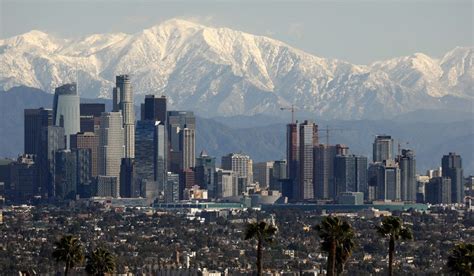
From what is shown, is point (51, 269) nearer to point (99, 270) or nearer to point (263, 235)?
point (99, 270)

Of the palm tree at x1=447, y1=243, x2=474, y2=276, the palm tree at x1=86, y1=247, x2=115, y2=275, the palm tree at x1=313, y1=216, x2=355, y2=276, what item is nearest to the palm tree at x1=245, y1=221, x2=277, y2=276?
the palm tree at x1=313, y1=216, x2=355, y2=276

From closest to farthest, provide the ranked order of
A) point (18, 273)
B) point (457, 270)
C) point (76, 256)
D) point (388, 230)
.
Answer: point (457, 270), point (388, 230), point (76, 256), point (18, 273)

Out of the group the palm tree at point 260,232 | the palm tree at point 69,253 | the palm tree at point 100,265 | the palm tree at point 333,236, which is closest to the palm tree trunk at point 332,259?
the palm tree at point 333,236

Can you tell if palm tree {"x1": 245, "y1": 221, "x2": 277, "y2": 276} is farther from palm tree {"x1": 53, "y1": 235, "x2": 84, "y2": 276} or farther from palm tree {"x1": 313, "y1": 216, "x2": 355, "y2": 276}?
palm tree {"x1": 53, "y1": 235, "x2": 84, "y2": 276}

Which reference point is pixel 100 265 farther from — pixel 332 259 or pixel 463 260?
pixel 463 260

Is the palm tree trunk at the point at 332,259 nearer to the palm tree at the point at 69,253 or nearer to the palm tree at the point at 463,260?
the palm tree at the point at 463,260

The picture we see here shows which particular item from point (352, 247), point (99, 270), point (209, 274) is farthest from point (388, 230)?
point (209, 274)

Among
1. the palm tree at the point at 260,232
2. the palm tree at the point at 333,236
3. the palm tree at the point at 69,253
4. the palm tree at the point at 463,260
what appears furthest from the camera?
the palm tree at the point at 69,253

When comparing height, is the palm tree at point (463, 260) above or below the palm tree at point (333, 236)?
below
